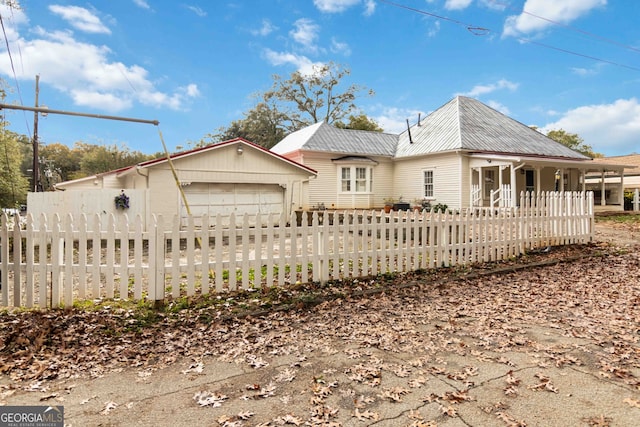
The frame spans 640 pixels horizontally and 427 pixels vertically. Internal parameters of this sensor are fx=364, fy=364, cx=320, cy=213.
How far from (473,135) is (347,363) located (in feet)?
63.4

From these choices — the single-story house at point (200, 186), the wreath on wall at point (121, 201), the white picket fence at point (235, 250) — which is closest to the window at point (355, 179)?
the single-story house at point (200, 186)

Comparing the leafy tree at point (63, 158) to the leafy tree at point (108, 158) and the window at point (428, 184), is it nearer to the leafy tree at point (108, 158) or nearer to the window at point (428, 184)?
the leafy tree at point (108, 158)

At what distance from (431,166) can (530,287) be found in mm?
14887

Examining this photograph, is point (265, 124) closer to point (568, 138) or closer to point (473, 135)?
point (473, 135)

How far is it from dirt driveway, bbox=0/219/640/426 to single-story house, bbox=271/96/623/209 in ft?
46.5

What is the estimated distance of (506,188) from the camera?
1708 cm

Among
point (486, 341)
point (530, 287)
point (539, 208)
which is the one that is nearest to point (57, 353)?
point (486, 341)

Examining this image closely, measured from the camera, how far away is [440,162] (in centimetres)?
1955

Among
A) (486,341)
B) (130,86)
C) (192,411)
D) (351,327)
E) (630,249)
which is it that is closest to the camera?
(192,411)

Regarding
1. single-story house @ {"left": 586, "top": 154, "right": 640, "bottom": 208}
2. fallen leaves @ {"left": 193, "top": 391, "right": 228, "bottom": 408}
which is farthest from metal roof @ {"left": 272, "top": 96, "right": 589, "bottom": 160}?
fallen leaves @ {"left": 193, "top": 391, "right": 228, "bottom": 408}

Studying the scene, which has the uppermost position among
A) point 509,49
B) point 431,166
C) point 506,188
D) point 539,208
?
point 509,49

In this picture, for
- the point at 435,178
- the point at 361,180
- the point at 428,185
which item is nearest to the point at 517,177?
the point at 435,178

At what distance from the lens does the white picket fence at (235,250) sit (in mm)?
4402

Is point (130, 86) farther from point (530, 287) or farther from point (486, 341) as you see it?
point (530, 287)
